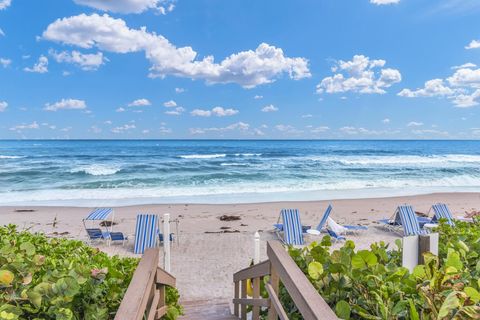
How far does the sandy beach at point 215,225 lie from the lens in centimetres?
641

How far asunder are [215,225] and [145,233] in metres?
2.91

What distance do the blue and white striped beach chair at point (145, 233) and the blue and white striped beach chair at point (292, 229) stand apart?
341 centimetres

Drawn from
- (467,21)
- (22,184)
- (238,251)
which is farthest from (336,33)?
(22,184)

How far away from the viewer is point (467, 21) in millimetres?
19859

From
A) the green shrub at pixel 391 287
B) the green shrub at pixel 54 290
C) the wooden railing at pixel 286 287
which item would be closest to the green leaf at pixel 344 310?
the green shrub at pixel 391 287

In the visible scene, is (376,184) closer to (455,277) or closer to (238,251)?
(238,251)

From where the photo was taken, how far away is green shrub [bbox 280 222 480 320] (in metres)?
1.00

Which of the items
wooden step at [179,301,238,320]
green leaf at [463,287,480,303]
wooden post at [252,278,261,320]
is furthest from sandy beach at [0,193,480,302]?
green leaf at [463,287,480,303]

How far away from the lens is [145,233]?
767 cm

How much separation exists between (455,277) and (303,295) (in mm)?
602

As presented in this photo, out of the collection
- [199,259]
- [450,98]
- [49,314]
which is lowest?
[199,259]

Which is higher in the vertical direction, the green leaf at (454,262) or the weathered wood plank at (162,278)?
the green leaf at (454,262)

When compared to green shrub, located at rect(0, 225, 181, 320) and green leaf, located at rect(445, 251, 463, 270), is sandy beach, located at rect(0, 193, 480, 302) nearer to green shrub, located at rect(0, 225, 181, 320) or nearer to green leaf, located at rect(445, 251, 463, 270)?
green shrub, located at rect(0, 225, 181, 320)

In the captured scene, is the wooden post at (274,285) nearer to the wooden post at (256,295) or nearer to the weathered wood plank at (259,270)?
the weathered wood plank at (259,270)
